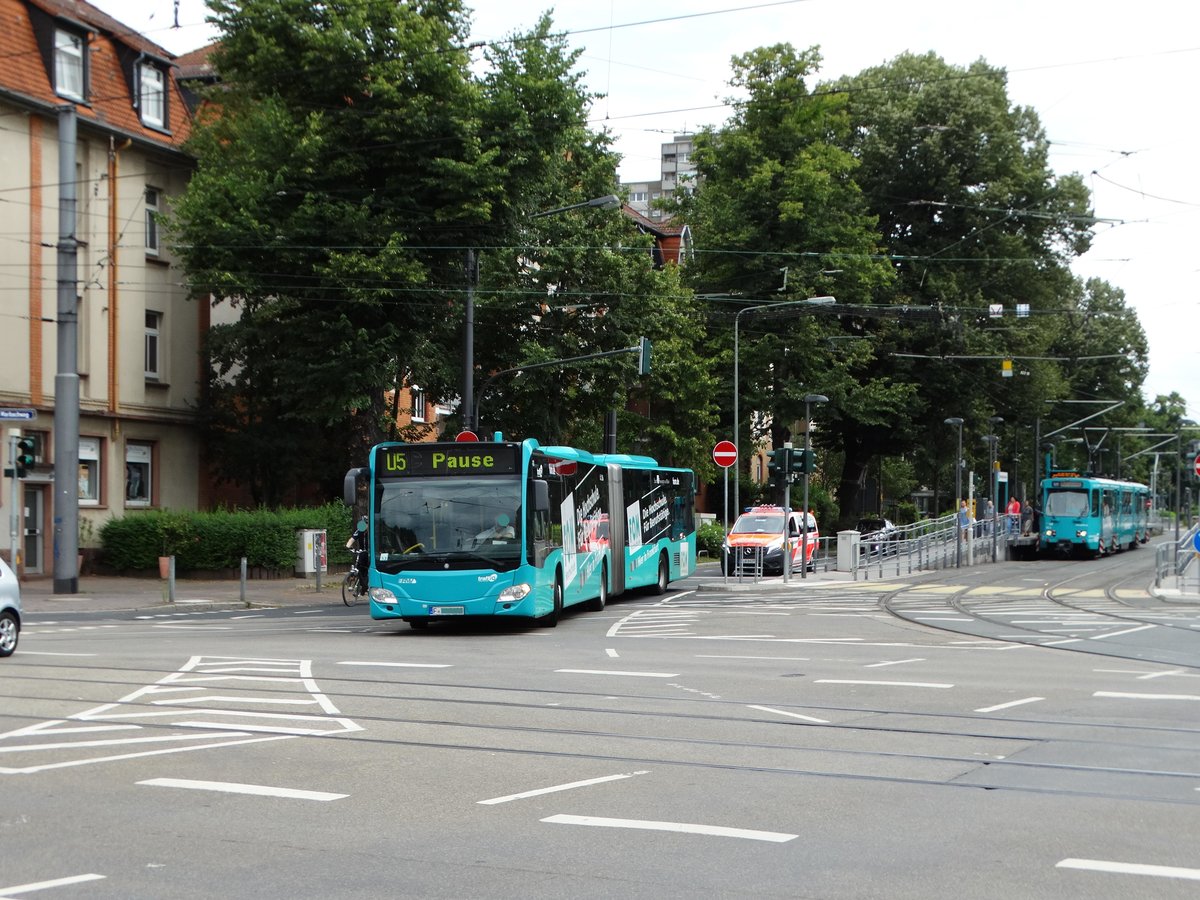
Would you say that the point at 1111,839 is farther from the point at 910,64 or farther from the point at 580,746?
the point at 910,64

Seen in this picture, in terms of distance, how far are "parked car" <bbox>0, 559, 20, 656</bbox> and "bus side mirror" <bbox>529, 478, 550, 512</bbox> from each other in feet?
23.6

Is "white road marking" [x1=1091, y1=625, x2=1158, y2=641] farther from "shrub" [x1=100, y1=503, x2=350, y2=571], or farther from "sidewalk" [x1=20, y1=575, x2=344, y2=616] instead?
"shrub" [x1=100, y1=503, x2=350, y2=571]

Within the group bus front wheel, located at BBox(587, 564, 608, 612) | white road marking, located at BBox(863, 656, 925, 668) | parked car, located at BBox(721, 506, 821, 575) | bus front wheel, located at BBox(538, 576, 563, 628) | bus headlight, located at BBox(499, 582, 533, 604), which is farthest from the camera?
parked car, located at BBox(721, 506, 821, 575)

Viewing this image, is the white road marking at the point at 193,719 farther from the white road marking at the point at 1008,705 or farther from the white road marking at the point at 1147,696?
the white road marking at the point at 1147,696

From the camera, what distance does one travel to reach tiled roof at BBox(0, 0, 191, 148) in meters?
33.7

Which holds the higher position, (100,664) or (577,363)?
(577,363)

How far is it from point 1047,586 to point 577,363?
504 inches

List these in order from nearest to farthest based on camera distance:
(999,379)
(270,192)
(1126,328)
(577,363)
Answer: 1. (270,192)
2. (577,363)
3. (999,379)
4. (1126,328)

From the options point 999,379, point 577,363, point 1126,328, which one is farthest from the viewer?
point 1126,328

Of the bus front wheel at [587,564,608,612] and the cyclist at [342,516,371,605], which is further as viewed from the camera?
the cyclist at [342,516,371,605]

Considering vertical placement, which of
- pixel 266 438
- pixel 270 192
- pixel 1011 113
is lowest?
pixel 266 438

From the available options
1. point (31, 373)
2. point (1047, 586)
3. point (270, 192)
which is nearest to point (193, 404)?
point (31, 373)

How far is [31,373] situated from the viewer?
3531 cm

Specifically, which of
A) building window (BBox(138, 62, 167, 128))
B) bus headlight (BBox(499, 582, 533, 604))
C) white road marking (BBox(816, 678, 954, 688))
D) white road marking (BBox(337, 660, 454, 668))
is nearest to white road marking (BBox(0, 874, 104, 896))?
white road marking (BBox(816, 678, 954, 688))
